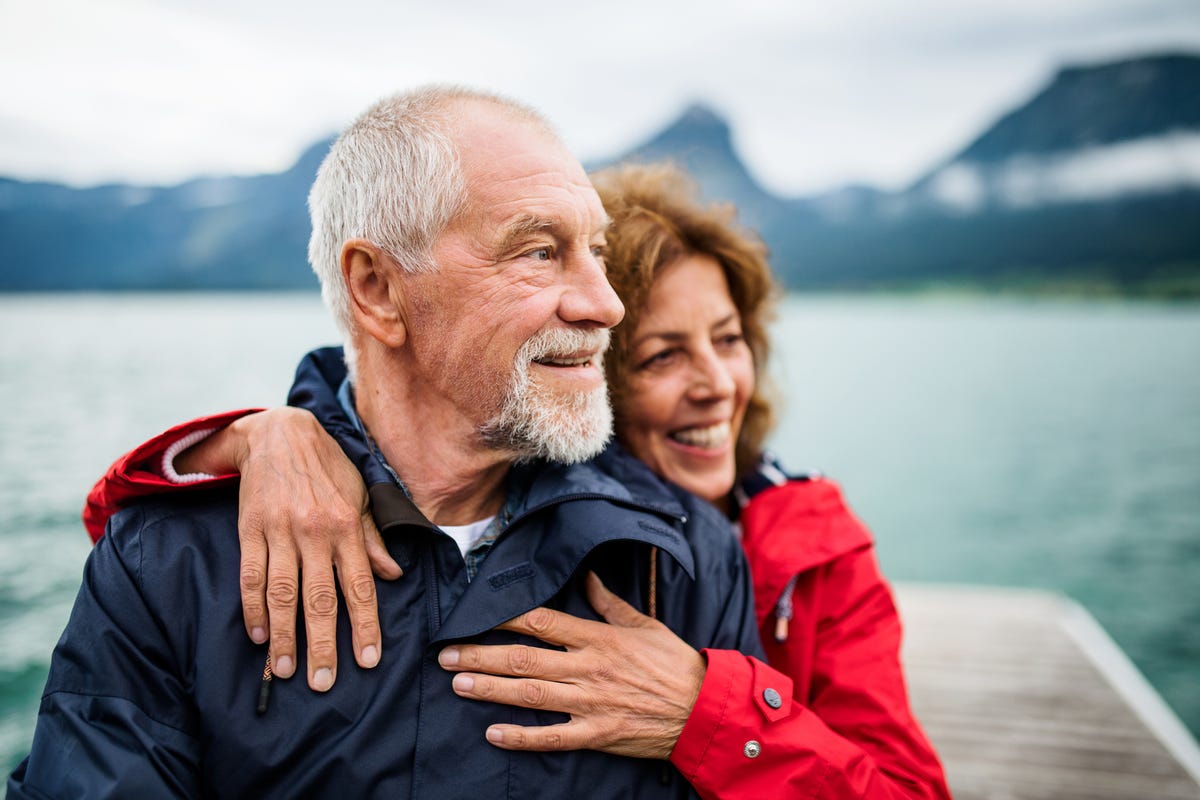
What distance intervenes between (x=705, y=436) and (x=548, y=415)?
2.30 feet

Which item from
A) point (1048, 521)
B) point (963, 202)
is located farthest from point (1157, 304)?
point (1048, 521)

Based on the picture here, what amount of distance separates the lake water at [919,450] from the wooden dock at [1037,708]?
71.7 inches

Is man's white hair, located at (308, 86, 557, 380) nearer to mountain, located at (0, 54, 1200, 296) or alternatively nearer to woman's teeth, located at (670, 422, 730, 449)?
woman's teeth, located at (670, 422, 730, 449)

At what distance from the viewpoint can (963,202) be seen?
133125 millimetres

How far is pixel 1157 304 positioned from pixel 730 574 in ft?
321

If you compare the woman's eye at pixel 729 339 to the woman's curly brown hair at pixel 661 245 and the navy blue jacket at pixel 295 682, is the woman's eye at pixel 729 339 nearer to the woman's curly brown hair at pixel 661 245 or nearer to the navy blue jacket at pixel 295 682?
the woman's curly brown hair at pixel 661 245

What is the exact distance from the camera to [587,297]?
181cm

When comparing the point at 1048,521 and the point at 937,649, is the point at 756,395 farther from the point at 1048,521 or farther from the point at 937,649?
the point at 1048,521

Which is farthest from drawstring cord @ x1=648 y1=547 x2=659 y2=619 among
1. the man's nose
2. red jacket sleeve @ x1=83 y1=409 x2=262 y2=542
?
red jacket sleeve @ x1=83 y1=409 x2=262 y2=542

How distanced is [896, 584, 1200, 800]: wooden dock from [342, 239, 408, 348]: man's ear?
3.01m

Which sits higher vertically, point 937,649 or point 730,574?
point 730,574

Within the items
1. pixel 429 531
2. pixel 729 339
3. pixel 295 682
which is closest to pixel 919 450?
pixel 729 339

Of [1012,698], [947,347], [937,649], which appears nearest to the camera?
[1012,698]

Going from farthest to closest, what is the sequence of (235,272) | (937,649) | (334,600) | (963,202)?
(963,202) < (235,272) < (937,649) < (334,600)
